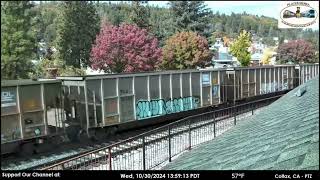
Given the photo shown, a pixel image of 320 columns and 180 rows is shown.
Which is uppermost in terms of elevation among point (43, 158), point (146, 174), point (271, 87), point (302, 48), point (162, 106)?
point (302, 48)

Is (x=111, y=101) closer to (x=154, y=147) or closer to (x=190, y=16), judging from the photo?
(x=154, y=147)

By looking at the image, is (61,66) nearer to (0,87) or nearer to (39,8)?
(39,8)

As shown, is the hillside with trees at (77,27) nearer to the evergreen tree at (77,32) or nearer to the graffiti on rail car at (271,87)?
the evergreen tree at (77,32)

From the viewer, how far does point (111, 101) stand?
48.6 feet

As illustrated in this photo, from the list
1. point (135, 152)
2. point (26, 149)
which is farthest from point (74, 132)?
point (135, 152)

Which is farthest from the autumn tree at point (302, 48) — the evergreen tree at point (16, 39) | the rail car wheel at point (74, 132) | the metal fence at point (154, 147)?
the rail car wheel at point (74, 132)

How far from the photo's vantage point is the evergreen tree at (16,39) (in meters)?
2.97

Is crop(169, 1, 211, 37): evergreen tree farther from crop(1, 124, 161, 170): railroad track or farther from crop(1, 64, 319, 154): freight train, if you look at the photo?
crop(1, 124, 161, 170): railroad track

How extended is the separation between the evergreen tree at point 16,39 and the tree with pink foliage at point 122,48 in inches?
66.4

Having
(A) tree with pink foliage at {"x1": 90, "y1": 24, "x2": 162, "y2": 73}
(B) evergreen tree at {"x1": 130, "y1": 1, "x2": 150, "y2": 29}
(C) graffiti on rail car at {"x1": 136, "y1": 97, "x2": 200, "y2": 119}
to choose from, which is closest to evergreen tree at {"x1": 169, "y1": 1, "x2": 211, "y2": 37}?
(B) evergreen tree at {"x1": 130, "y1": 1, "x2": 150, "y2": 29}

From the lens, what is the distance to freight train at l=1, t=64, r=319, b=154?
8651mm

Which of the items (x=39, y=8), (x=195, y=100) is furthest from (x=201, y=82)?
(x=39, y=8)

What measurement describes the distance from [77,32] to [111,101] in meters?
10.3

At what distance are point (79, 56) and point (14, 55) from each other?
168cm
